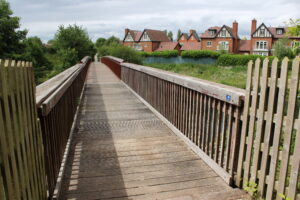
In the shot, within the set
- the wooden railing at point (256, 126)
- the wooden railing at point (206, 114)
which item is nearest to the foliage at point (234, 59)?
the wooden railing at point (206, 114)

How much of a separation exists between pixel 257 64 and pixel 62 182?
2.71 m

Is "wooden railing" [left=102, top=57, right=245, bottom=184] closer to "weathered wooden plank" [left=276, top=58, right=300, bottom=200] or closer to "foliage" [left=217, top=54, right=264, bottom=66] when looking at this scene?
"weathered wooden plank" [left=276, top=58, right=300, bottom=200]

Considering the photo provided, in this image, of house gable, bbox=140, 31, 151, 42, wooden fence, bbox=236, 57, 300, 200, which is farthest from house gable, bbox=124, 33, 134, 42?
wooden fence, bbox=236, 57, 300, 200

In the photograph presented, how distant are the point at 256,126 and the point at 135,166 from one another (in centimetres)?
175

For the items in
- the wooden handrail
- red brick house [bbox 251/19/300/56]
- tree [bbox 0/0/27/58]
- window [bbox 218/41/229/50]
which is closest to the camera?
the wooden handrail

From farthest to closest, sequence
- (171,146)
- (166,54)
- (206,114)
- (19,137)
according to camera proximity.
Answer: (166,54), (171,146), (206,114), (19,137)

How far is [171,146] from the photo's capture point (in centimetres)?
459

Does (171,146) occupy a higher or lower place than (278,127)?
lower

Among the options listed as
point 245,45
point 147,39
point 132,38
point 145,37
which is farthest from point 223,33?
point 132,38

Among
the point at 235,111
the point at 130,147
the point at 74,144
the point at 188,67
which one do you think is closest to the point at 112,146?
the point at 130,147

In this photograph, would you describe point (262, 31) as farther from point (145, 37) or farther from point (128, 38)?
point (128, 38)

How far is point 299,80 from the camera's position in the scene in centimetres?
232

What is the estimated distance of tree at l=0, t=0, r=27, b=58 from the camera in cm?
3912

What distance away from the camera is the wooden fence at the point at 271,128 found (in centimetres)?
239
